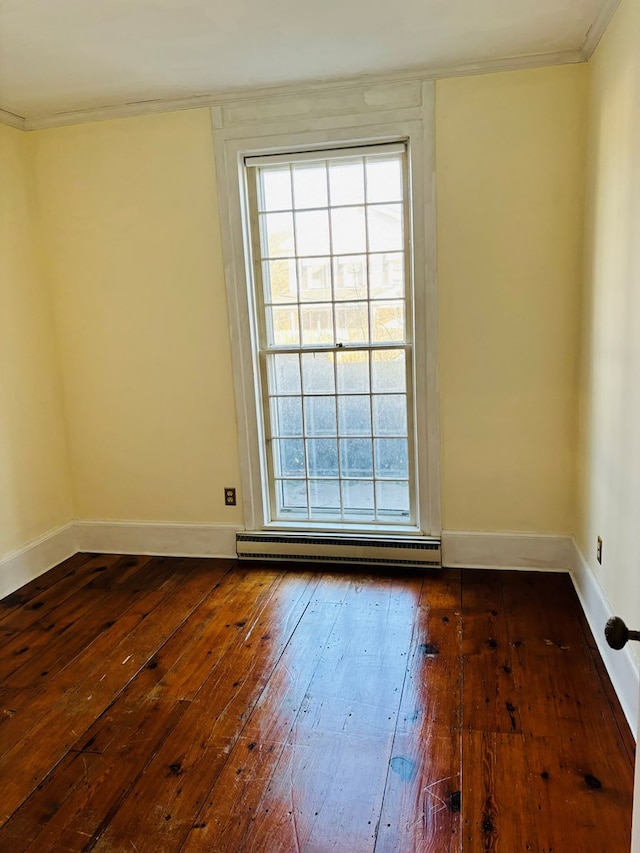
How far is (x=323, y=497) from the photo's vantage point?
11.2 feet

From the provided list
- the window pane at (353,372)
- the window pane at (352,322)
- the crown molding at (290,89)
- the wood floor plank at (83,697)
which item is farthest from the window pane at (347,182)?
the wood floor plank at (83,697)

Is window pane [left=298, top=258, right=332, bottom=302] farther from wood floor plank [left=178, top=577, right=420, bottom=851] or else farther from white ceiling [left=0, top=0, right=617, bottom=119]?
wood floor plank [left=178, top=577, right=420, bottom=851]

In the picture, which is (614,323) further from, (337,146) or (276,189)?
(276,189)

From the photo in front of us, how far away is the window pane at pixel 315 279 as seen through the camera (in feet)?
10.4

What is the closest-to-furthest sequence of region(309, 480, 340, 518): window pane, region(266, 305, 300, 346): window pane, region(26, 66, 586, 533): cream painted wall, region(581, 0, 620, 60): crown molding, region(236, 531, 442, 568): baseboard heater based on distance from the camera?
region(581, 0, 620, 60): crown molding, region(26, 66, 586, 533): cream painted wall, region(236, 531, 442, 568): baseboard heater, region(266, 305, 300, 346): window pane, region(309, 480, 340, 518): window pane

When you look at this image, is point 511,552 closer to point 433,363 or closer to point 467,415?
point 467,415

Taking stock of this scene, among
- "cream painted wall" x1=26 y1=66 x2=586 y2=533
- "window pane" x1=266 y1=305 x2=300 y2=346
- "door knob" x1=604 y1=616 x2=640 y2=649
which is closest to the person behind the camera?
"door knob" x1=604 y1=616 x2=640 y2=649

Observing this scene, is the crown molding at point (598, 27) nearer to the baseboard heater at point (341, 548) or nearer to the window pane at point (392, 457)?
the window pane at point (392, 457)

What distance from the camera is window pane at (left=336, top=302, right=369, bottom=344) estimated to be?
3172mm

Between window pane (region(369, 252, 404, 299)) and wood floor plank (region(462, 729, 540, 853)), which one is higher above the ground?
window pane (region(369, 252, 404, 299))

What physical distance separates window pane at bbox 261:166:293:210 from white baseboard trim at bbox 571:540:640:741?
7.79ft

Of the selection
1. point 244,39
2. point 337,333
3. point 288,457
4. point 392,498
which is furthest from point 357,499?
point 244,39

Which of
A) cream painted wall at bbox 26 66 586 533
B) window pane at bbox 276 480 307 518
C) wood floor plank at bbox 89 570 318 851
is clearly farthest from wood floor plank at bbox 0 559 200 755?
window pane at bbox 276 480 307 518

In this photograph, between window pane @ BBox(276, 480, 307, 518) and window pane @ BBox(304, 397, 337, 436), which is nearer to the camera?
window pane @ BBox(304, 397, 337, 436)
